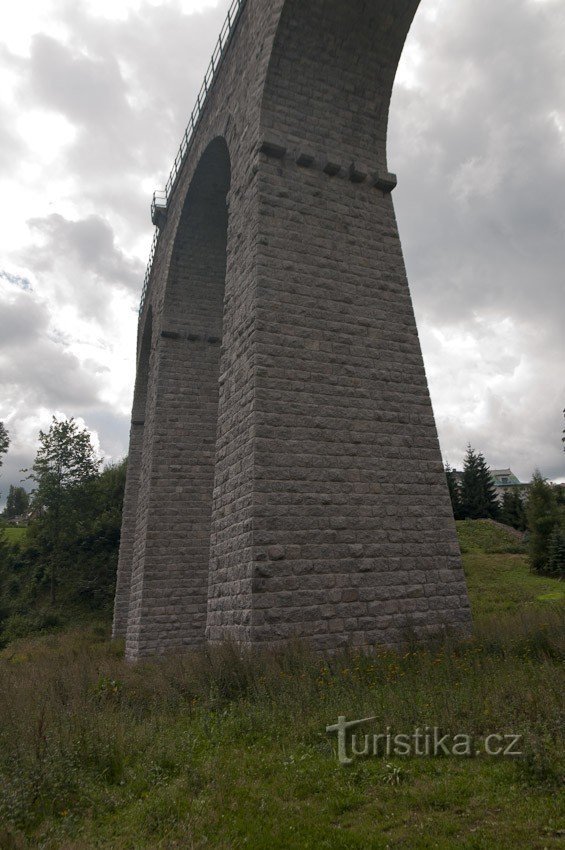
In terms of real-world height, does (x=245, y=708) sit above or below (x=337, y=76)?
below

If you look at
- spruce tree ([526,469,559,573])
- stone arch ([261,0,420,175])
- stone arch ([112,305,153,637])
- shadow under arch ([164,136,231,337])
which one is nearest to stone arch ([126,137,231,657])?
shadow under arch ([164,136,231,337])

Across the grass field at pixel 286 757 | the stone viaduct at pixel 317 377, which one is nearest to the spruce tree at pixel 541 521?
the stone viaduct at pixel 317 377

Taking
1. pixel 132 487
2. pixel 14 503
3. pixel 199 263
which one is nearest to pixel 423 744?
pixel 199 263

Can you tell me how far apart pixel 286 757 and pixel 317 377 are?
4945 millimetres

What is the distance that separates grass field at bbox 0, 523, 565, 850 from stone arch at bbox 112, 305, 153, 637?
11.5 m

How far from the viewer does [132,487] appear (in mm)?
18469

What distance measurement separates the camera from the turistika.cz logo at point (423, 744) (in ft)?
11.7

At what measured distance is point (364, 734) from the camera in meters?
4.05

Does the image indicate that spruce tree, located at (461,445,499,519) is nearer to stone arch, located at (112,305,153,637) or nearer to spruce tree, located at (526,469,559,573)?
spruce tree, located at (526,469,559,573)

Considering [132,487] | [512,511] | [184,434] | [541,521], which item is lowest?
[541,521]

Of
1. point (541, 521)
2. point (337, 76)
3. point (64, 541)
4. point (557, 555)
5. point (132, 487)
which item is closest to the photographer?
point (337, 76)

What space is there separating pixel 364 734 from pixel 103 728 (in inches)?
86.1

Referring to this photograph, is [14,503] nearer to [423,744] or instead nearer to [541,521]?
[541,521]

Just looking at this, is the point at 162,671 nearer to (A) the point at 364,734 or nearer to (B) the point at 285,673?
(B) the point at 285,673
